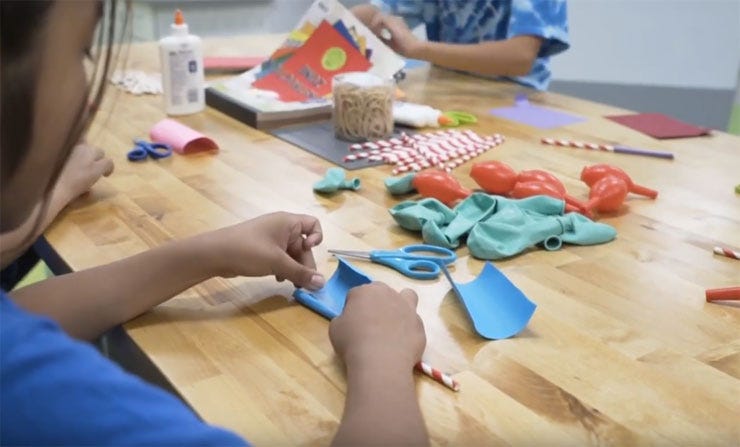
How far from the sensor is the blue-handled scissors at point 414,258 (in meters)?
0.83

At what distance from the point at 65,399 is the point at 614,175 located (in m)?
0.79

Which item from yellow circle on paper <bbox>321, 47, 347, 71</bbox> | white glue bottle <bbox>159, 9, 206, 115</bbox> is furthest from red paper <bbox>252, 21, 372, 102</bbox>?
white glue bottle <bbox>159, 9, 206, 115</bbox>

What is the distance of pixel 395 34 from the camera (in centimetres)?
172

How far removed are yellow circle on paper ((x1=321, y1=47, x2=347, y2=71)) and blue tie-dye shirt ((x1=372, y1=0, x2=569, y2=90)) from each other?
1.52 ft

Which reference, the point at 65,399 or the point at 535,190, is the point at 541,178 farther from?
the point at 65,399

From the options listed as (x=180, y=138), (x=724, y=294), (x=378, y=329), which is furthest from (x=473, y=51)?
(x=378, y=329)

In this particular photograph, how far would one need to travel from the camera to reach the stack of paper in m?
1.44

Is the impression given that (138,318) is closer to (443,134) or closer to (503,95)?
(443,134)

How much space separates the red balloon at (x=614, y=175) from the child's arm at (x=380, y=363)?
42 cm

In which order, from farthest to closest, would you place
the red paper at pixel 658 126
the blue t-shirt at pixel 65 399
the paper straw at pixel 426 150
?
the red paper at pixel 658 126, the paper straw at pixel 426 150, the blue t-shirt at pixel 65 399

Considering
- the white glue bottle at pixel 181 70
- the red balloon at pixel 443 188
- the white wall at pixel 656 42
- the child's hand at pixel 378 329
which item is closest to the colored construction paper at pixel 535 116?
the red balloon at pixel 443 188

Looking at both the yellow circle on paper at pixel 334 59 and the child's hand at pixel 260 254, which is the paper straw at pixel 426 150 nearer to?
the yellow circle on paper at pixel 334 59

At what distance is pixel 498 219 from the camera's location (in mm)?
907

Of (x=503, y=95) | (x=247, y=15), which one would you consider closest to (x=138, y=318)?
(x=503, y=95)
